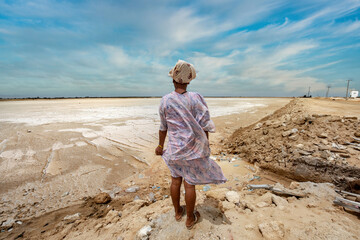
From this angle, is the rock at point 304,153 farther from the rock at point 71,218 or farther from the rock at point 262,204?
the rock at point 71,218

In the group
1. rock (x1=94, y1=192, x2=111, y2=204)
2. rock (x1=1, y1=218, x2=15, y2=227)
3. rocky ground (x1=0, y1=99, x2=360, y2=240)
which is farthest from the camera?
rock (x1=94, y1=192, x2=111, y2=204)

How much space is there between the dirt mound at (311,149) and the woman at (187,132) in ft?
9.79

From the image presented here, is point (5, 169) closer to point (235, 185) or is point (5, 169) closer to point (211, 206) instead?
point (211, 206)

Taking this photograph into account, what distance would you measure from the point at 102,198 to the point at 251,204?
2471 mm

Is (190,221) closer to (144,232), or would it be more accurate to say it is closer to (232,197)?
(144,232)

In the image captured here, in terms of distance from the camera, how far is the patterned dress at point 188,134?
165 centimetres

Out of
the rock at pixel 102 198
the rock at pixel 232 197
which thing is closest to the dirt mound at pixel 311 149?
the rock at pixel 232 197

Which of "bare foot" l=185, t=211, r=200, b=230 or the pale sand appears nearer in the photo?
"bare foot" l=185, t=211, r=200, b=230

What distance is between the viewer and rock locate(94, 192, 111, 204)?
2.76m

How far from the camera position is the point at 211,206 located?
7.39 feet

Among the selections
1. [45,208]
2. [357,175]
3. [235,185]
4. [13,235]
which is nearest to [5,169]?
[45,208]

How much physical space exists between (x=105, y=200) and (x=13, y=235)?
1.14 metres

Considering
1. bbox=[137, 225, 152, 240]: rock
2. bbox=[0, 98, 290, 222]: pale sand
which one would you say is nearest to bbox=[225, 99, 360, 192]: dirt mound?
bbox=[0, 98, 290, 222]: pale sand

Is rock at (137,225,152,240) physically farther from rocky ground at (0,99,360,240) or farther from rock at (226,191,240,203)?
rock at (226,191,240,203)
